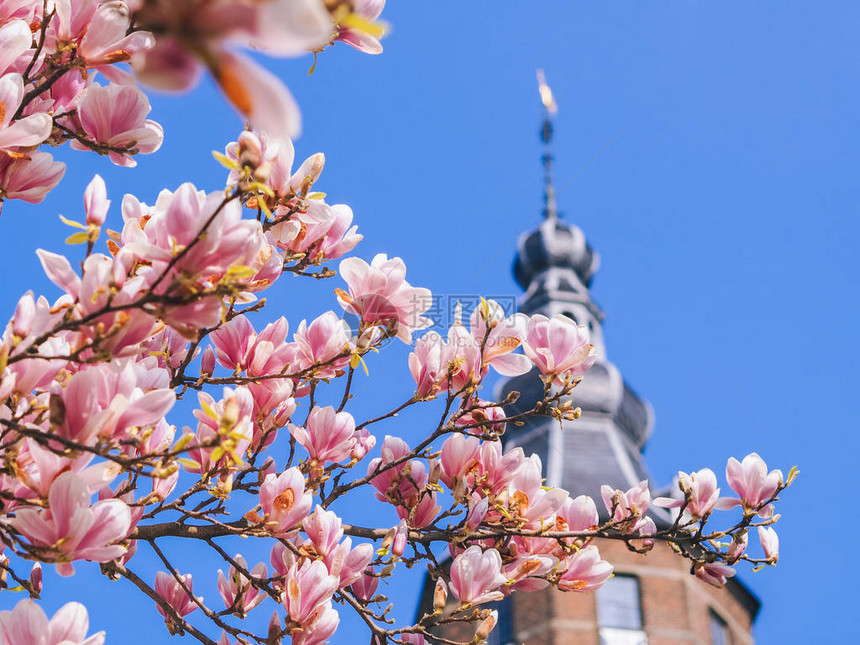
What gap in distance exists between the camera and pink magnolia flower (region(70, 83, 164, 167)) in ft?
7.22

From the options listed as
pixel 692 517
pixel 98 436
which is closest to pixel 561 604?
pixel 692 517

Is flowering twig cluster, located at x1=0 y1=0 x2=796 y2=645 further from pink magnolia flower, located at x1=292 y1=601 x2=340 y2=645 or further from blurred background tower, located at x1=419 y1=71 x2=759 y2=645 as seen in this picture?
blurred background tower, located at x1=419 y1=71 x2=759 y2=645

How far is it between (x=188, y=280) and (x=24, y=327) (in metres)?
0.51

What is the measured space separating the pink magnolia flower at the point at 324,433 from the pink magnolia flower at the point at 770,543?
151 cm

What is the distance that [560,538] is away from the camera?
8.79 feet

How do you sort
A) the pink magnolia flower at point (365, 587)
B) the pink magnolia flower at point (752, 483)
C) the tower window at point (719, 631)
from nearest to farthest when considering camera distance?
the pink magnolia flower at point (752, 483) < the pink magnolia flower at point (365, 587) < the tower window at point (719, 631)

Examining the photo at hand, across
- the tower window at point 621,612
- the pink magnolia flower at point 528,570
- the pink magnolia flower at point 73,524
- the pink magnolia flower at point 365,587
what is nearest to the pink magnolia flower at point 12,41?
the pink magnolia flower at point 73,524

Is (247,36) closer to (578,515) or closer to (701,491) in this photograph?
(578,515)

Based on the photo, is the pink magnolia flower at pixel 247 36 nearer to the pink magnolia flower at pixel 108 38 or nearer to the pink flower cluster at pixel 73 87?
the pink flower cluster at pixel 73 87

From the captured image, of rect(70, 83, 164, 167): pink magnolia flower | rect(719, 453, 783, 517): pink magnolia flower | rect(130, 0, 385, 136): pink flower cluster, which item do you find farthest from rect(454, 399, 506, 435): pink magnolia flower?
rect(130, 0, 385, 136): pink flower cluster

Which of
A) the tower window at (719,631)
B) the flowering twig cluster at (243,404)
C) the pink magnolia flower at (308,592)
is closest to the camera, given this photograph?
the flowering twig cluster at (243,404)

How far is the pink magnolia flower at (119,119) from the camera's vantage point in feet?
7.22

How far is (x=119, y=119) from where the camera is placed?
2242mm

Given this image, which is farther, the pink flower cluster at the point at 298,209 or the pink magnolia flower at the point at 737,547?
the pink magnolia flower at the point at 737,547
